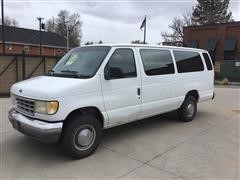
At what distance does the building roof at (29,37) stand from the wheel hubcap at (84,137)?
36.3 metres

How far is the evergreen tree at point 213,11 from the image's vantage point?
151 ft

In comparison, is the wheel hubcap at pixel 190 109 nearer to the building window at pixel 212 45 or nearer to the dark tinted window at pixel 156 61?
the dark tinted window at pixel 156 61

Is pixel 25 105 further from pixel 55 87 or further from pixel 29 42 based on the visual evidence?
pixel 29 42

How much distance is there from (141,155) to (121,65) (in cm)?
175

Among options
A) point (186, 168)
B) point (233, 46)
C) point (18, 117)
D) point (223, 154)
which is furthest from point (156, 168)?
point (233, 46)

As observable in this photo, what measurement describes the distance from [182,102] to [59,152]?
3443 mm

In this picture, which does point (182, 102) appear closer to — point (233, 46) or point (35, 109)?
point (35, 109)

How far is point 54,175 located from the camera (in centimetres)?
364

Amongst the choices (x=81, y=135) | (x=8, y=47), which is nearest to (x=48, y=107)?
(x=81, y=135)

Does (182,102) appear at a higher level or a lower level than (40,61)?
lower

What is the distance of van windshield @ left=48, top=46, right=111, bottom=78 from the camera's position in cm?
441

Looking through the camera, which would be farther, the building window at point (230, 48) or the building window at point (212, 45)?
the building window at point (212, 45)

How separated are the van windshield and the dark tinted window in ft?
3.24

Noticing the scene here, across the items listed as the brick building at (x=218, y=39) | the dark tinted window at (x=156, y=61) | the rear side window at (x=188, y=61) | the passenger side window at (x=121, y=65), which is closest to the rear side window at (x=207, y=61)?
the rear side window at (x=188, y=61)
